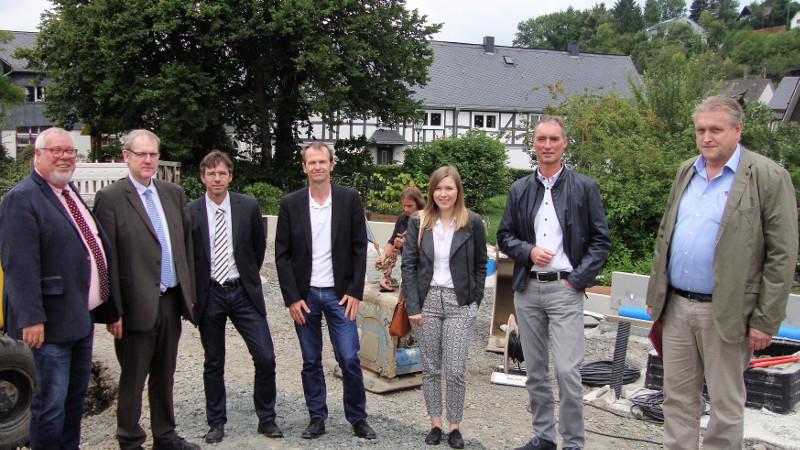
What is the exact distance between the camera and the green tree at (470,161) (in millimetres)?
24359

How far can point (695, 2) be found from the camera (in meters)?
136

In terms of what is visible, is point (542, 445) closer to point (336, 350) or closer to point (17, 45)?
point (336, 350)

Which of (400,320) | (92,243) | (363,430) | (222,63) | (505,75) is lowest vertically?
(363,430)

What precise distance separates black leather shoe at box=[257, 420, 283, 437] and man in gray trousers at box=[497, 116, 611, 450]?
1691 mm

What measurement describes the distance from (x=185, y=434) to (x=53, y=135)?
2.21m

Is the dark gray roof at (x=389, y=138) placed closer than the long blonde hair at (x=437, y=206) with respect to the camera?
No

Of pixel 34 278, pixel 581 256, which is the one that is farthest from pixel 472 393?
pixel 34 278

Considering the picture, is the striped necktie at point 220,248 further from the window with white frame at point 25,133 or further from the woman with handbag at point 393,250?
the window with white frame at point 25,133

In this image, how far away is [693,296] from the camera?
355cm

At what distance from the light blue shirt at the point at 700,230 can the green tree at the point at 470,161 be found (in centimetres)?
2037

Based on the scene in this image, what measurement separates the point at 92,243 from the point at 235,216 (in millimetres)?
1005

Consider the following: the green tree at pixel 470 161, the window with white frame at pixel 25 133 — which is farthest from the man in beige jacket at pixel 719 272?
the window with white frame at pixel 25 133

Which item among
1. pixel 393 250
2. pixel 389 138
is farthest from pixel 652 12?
pixel 393 250

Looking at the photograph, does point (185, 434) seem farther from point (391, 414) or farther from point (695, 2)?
point (695, 2)
